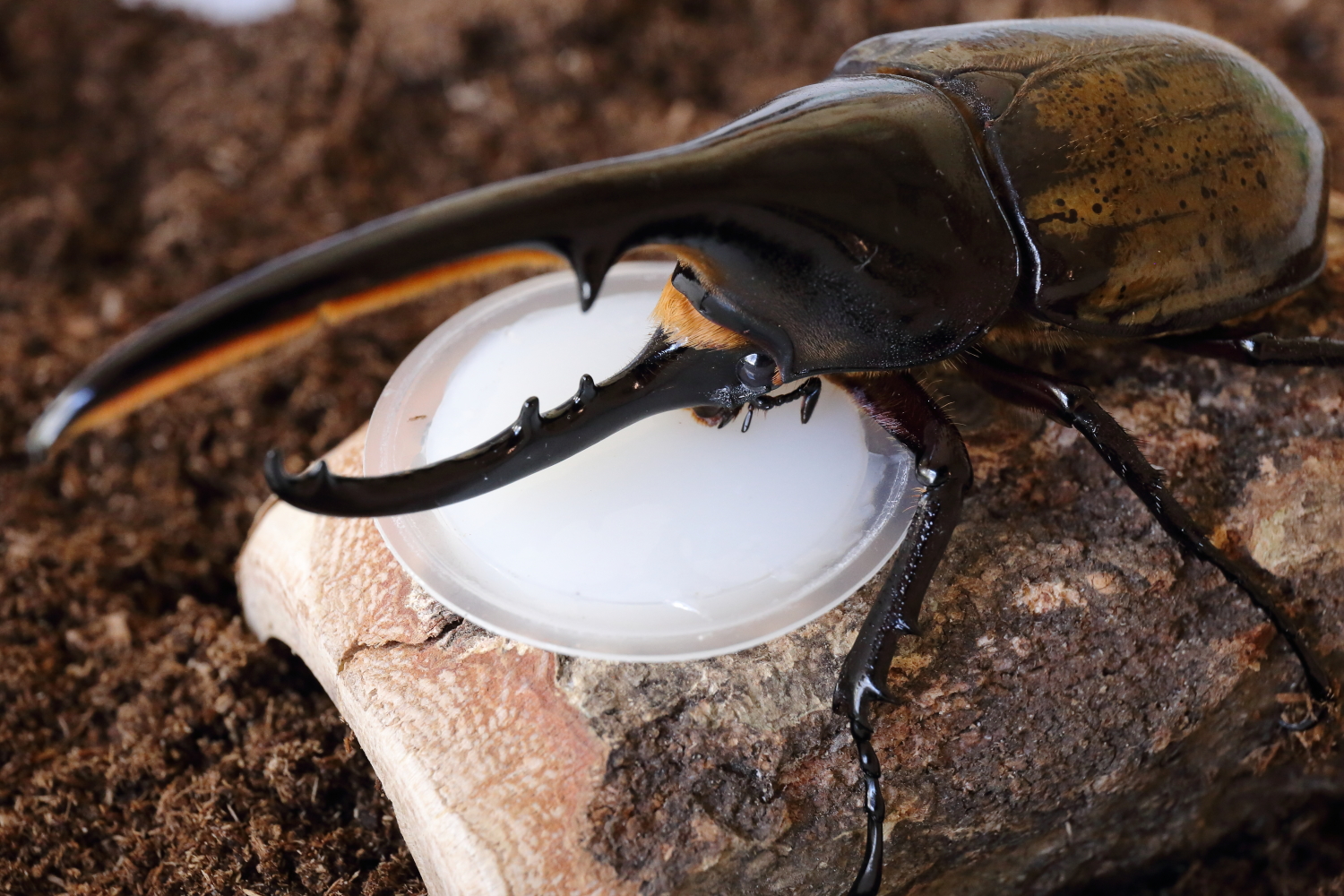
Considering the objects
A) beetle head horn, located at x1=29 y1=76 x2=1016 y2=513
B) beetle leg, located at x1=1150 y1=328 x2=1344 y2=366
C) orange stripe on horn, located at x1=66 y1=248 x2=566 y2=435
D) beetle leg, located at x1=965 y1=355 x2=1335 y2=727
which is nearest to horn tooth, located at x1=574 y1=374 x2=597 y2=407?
beetle head horn, located at x1=29 y1=76 x2=1016 y2=513

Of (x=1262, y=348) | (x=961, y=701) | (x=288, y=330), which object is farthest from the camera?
(x=1262, y=348)

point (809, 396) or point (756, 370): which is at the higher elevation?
point (756, 370)

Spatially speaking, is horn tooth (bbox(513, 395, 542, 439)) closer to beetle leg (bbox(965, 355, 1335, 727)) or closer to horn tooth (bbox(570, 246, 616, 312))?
horn tooth (bbox(570, 246, 616, 312))

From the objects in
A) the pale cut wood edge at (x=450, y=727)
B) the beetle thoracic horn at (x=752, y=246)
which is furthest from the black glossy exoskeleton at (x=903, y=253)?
the pale cut wood edge at (x=450, y=727)

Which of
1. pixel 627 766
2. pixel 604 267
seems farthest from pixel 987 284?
pixel 627 766

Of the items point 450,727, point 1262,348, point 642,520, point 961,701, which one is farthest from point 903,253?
point 450,727

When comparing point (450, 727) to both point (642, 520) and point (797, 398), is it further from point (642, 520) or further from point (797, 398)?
point (797, 398)
